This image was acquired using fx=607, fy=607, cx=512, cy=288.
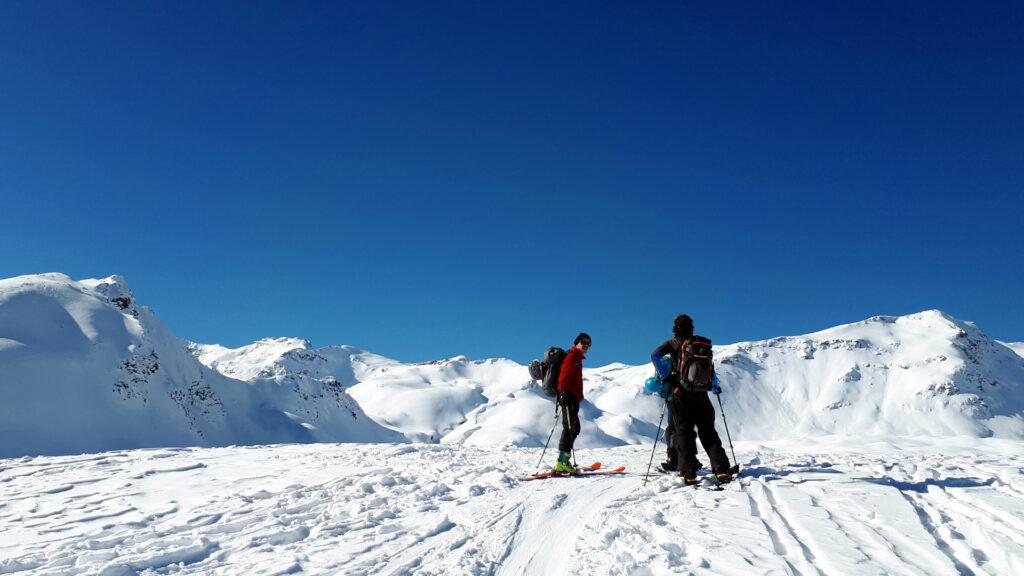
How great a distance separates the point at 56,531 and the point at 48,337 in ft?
136

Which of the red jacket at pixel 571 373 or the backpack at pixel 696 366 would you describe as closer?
the backpack at pixel 696 366

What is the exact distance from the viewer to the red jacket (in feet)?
32.8

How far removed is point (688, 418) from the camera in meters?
8.37

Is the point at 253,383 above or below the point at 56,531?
above

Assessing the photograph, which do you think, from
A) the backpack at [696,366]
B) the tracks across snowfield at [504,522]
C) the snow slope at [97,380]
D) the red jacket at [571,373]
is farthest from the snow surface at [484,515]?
the snow slope at [97,380]

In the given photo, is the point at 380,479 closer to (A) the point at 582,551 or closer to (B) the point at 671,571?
(A) the point at 582,551

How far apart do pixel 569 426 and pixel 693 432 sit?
2.17 meters

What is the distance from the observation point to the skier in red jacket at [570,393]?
9641mm

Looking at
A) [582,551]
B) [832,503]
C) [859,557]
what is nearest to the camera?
[859,557]

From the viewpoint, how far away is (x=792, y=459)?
11.6 meters

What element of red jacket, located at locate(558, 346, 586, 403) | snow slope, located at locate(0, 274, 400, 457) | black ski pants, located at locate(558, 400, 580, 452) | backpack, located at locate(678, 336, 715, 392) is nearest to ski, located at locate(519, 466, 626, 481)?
black ski pants, located at locate(558, 400, 580, 452)

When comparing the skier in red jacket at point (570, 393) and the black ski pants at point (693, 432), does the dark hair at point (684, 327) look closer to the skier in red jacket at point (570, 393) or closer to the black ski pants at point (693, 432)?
the black ski pants at point (693, 432)

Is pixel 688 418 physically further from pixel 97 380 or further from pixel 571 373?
pixel 97 380

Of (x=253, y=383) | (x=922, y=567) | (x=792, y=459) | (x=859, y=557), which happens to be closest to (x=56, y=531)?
(x=859, y=557)
